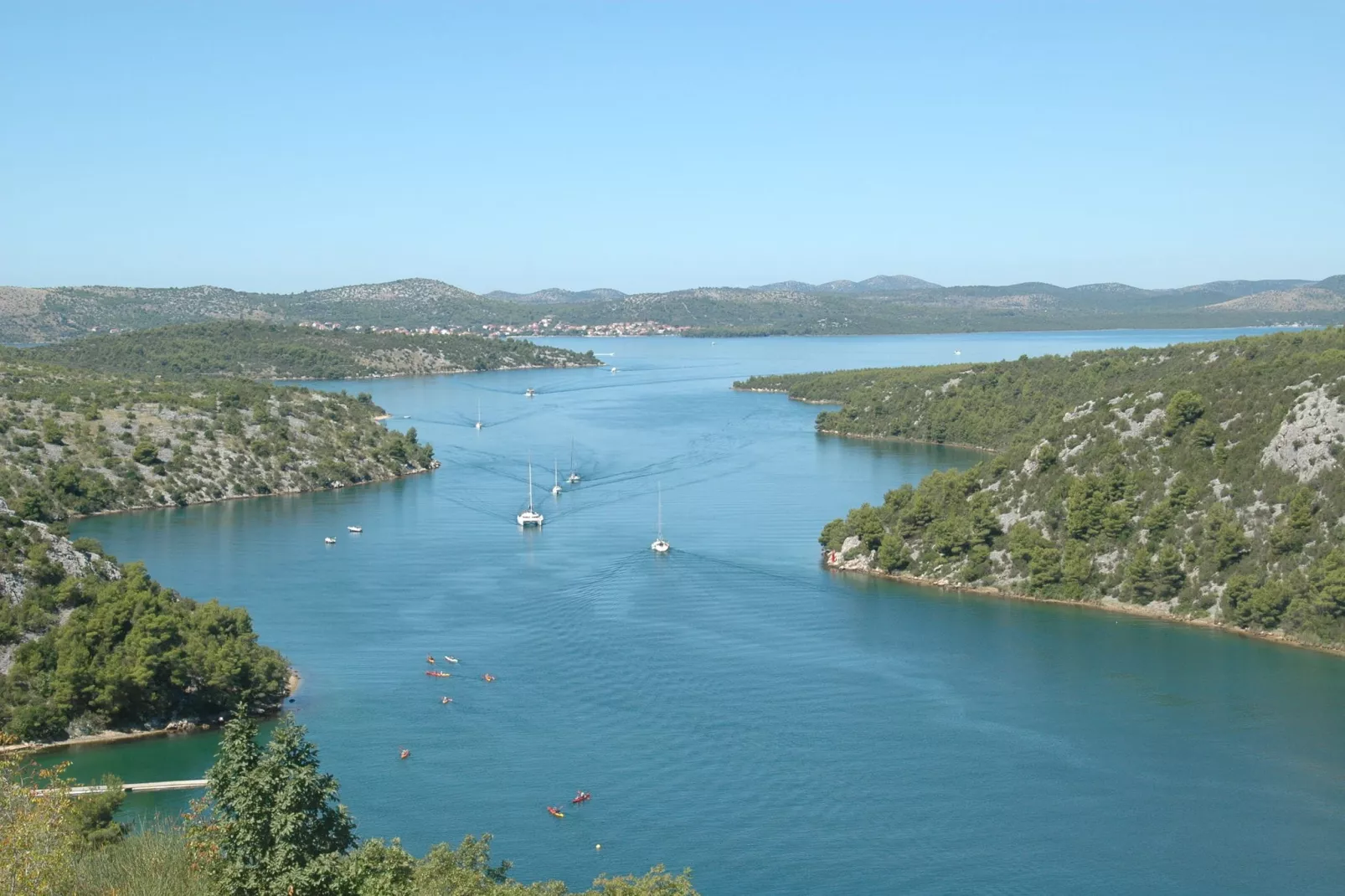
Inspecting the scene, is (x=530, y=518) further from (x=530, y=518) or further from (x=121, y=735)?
(x=121, y=735)

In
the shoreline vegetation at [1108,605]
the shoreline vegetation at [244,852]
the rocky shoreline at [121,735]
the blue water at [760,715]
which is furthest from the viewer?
the shoreline vegetation at [1108,605]

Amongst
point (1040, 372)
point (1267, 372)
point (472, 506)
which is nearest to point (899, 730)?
point (1267, 372)

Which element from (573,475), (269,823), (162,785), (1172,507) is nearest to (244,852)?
(269,823)

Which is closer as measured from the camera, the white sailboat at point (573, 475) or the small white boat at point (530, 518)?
the small white boat at point (530, 518)

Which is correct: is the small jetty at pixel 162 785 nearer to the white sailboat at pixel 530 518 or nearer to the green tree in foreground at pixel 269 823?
the green tree in foreground at pixel 269 823

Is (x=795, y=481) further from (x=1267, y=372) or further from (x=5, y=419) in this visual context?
(x=5, y=419)

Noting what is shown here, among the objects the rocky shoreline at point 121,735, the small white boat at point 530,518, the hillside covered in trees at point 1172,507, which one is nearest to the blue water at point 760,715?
the rocky shoreline at point 121,735

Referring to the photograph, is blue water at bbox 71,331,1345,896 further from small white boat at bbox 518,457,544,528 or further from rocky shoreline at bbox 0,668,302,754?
small white boat at bbox 518,457,544,528
